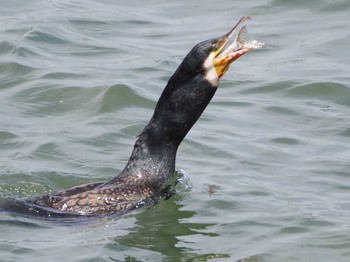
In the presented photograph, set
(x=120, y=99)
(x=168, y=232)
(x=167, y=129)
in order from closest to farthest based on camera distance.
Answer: (x=168, y=232) < (x=167, y=129) < (x=120, y=99)

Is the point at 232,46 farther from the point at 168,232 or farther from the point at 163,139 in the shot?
the point at 168,232

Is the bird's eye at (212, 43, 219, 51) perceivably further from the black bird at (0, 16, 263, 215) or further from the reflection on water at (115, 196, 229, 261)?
the reflection on water at (115, 196, 229, 261)

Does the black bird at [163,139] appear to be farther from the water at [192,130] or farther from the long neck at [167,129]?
the water at [192,130]

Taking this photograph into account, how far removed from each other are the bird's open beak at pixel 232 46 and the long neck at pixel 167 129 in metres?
0.28

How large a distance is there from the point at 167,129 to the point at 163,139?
4.1 inches

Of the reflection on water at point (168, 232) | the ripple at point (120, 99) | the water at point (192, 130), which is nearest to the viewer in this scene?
the reflection on water at point (168, 232)

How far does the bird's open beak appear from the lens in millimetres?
9516

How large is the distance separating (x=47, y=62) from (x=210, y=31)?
2.34 meters

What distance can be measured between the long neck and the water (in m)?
0.33

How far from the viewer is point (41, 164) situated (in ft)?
37.9

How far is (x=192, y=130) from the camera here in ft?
42.5

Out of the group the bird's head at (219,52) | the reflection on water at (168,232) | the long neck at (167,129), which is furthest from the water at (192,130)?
the bird's head at (219,52)

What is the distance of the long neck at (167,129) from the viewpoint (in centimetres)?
981

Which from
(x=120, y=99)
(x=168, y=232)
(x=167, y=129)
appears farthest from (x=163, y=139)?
(x=120, y=99)
